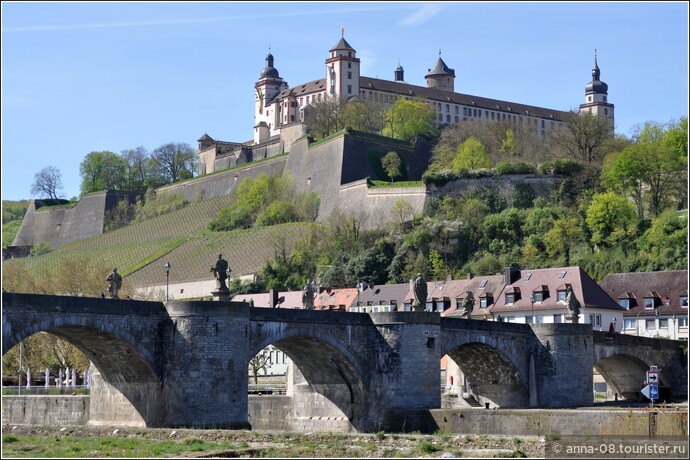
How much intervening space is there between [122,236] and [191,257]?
79.9ft

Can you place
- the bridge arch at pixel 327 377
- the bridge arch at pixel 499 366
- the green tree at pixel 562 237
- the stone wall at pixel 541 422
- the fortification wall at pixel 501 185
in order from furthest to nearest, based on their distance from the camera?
the fortification wall at pixel 501 185 → the green tree at pixel 562 237 → the bridge arch at pixel 499 366 → the bridge arch at pixel 327 377 → the stone wall at pixel 541 422

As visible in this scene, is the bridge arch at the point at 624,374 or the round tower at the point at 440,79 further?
the round tower at the point at 440,79

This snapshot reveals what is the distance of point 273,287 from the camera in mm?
106125

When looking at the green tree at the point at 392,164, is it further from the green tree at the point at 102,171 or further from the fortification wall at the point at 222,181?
the green tree at the point at 102,171

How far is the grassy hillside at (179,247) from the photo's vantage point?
389 feet

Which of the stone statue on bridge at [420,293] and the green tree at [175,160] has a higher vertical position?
the green tree at [175,160]

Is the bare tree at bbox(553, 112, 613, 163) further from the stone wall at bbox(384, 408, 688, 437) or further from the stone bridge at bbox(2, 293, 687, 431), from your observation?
the stone wall at bbox(384, 408, 688, 437)

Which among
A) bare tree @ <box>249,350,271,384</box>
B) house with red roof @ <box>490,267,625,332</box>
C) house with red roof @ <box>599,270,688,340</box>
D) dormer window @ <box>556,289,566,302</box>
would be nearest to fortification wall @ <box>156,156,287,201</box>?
bare tree @ <box>249,350,271,384</box>

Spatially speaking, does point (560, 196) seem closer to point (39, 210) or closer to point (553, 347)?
point (553, 347)

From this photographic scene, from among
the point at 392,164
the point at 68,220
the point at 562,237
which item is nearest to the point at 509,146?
the point at 392,164

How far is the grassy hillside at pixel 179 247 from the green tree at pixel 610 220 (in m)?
28.6

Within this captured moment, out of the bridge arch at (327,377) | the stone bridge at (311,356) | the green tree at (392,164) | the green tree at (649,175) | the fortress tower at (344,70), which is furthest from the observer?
the fortress tower at (344,70)

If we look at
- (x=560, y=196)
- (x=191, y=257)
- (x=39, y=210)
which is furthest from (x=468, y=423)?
(x=39, y=210)

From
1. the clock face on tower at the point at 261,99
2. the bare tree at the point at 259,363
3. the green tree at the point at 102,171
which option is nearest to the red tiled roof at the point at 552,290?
the bare tree at the point at 259,363
